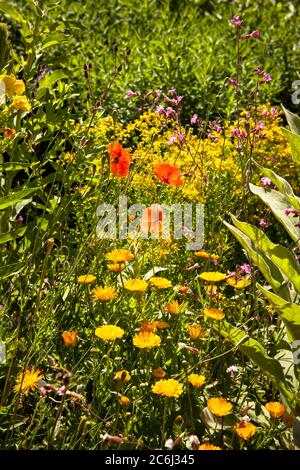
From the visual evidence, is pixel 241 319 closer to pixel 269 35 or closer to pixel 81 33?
pixel 269 35

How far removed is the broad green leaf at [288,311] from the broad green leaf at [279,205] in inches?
13.1

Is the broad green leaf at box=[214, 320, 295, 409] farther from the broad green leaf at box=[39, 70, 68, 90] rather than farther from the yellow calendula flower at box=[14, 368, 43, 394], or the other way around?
the broad green leaf at box=[39, 70, 68, 90]

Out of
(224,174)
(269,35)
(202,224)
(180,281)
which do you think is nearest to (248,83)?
(269,35)

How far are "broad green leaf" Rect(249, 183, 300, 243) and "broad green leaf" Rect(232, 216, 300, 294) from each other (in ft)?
0.41

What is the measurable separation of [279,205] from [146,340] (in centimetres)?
74

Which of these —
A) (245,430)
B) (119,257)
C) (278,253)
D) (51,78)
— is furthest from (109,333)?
(51,78)

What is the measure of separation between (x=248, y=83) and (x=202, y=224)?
6.80 ft

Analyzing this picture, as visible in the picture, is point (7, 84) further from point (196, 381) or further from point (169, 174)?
point (196, 381)

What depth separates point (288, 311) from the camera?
222 cm

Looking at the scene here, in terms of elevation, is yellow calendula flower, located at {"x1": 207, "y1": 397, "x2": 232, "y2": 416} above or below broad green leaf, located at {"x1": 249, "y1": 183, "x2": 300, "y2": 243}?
below

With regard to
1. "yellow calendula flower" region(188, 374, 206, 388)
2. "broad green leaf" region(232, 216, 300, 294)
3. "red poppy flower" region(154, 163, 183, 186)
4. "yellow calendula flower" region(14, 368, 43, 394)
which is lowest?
"yellow calendula flower" region(14, 368, 43, 394)

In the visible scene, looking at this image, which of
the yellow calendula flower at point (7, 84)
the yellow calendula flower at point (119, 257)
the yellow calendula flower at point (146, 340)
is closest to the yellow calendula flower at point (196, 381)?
the yellow calendula flower at point (146, 340)

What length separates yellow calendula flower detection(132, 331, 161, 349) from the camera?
2.08m

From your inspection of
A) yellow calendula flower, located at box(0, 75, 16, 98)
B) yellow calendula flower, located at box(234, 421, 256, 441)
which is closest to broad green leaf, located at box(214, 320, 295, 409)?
yellow calendula flower, located at box(234, 421, 256, 441)
